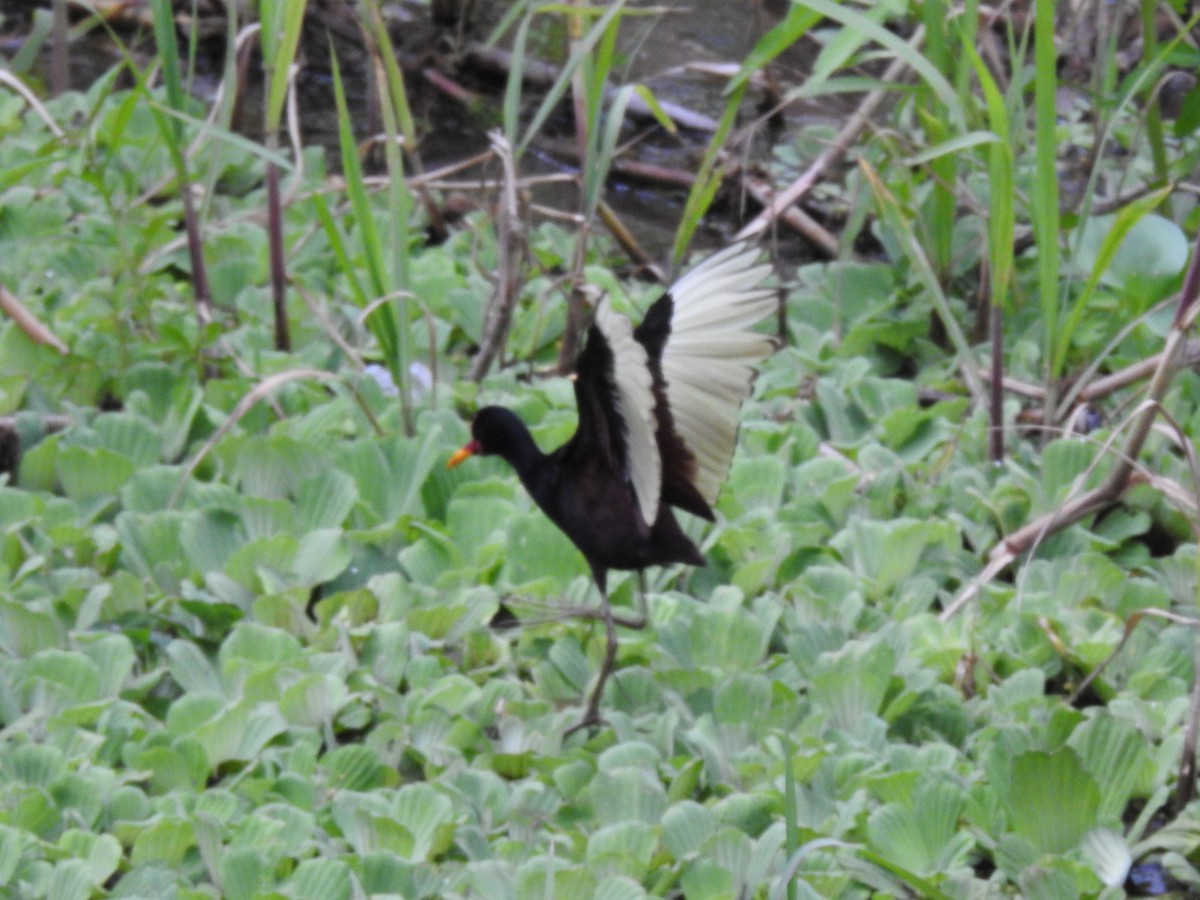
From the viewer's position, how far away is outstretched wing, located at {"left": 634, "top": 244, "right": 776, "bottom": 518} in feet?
8.20

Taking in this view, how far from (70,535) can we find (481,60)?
3.06 metres

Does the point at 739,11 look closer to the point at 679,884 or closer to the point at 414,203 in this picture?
the point at 414,203

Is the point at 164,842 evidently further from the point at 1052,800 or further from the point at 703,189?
the point at 703,189

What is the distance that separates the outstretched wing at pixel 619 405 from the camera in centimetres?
215

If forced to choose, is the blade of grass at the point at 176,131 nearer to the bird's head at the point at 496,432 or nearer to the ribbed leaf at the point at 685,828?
the bird's head at the point at 496,432

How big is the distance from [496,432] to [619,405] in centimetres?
66

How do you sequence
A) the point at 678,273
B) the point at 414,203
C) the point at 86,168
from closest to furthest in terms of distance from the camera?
the point at 86,168 < the point at 678,273 < the point at 414,203

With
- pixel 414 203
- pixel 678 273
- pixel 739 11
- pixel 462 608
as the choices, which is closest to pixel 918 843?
pixel 462 608

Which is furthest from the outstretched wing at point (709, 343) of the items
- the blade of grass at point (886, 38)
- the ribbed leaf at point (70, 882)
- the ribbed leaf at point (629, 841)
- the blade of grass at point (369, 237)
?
the ribbed leaf at point (70, 882)

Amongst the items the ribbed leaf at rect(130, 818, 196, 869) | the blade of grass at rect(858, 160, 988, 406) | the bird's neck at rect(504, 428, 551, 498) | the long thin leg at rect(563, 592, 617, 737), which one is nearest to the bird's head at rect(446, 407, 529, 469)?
the bird's neck at rect(504, 428, 551, 498)

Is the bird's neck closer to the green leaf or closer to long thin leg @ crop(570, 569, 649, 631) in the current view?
long thin leg @ crop(570, 569, 649, 631)

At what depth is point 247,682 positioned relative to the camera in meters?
2.56

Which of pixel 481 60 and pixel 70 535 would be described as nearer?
pixel 70 535

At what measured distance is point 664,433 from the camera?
261 centimetres
